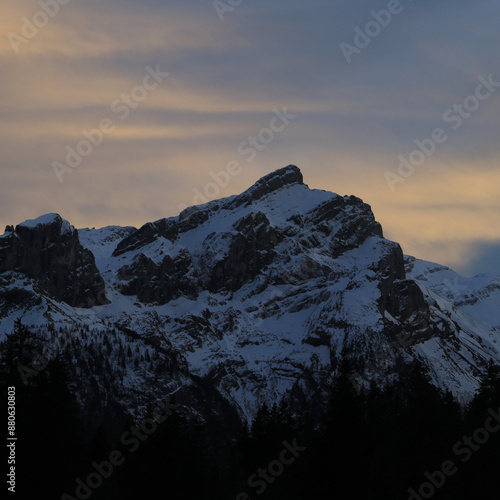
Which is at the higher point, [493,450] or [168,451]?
[168,451]

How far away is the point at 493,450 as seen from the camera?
346ft

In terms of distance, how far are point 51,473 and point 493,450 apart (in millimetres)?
41404

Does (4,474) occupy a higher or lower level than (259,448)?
lower

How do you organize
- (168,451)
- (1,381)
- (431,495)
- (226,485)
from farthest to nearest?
1. (226,485)
2. (168,451)
3. (431,495)
4. (1,381)

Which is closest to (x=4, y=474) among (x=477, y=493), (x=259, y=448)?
(x=477, y=493)

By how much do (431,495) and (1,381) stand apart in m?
38.4

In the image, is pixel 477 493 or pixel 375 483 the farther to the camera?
pixel 477 493

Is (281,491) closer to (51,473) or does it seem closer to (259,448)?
(259,448)

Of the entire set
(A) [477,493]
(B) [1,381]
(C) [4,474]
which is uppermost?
(B) [1,381]

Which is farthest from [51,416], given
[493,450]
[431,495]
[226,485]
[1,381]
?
[226,485]

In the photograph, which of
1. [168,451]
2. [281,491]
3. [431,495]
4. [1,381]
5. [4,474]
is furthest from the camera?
[281,491]

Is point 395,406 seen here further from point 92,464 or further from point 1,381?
point 1,381

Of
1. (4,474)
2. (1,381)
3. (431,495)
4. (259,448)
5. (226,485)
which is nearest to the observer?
(4,474)

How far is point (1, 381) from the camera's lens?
8869 cm
